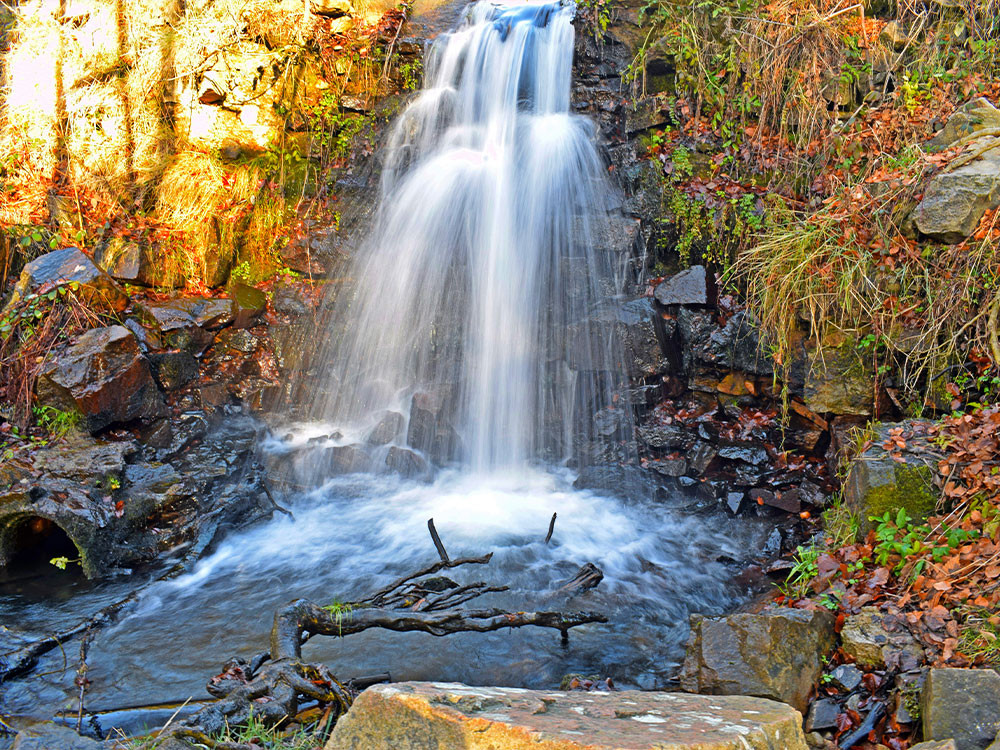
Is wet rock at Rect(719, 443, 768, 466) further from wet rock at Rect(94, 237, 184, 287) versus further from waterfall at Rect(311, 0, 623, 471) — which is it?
wet rock at Rect(94, 237, 184, 287)

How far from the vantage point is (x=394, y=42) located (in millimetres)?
9133

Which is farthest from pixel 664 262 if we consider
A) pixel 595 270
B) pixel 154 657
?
pixel 154 657

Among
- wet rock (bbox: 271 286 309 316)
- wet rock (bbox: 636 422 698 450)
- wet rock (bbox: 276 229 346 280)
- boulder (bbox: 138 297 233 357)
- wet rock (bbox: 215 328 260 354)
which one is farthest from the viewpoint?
wet rock (bbox: 276 229 346 280)

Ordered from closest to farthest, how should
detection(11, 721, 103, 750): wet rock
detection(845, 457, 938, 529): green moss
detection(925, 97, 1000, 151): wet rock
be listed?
detection(11, 721, 103, 750): wet rock
detection(845, 457, 938, 529): green moss
detection(925, 97, 1000, 151): wet rock

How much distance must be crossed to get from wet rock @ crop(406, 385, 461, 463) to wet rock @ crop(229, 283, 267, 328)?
2.25 metres

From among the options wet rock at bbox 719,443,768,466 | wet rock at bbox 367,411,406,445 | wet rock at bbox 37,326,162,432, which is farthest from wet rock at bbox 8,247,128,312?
wet rock at bbox 719,443,768,466

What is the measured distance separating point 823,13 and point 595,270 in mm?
3274

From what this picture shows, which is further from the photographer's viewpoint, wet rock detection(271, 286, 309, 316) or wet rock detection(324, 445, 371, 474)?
wet rock detection(271, 286, 309, 316)

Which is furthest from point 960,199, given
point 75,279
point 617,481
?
point 75,279

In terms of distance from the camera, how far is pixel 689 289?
672 centimetres

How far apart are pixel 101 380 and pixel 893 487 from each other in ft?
21.0

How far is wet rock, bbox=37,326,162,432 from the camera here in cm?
614

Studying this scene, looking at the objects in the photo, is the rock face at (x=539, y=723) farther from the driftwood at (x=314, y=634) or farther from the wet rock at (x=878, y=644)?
the wet rock at (x=878, y=644)

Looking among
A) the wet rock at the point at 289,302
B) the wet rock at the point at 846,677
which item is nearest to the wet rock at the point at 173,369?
the wet rock at the point at 289,302
